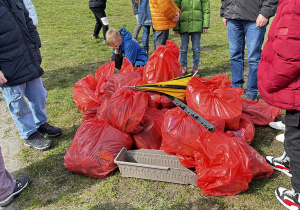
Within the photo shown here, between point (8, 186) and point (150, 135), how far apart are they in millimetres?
1308

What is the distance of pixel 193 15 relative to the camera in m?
4.21

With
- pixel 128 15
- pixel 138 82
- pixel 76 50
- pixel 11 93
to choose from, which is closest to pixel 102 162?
pixel 138 82

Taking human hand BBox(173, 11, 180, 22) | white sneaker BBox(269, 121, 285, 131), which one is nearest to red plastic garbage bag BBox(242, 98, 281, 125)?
white sneaker BBox(269, 121, 285, 131)

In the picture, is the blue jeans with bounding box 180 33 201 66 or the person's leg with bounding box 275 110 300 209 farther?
the blue jeans with bounding box 180 33 201 66

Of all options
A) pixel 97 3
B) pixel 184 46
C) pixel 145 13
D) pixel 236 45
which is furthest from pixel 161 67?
pixel 97 3

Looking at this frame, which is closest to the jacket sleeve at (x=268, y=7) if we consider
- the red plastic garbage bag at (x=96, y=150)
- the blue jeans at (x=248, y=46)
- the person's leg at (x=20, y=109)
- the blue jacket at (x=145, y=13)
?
the blue jeans at (x=248, y=46)

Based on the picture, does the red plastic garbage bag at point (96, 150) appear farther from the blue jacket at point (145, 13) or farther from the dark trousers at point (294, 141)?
the blue jacket at point (145, 13)

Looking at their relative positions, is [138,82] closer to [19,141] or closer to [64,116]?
[64,116]

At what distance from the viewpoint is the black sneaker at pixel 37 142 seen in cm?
284

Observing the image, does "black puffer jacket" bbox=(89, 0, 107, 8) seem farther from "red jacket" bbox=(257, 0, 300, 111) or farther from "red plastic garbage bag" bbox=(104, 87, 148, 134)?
"red jacket" bbox=(257, 0, 300, 111)

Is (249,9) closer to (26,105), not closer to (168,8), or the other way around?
(168,8)

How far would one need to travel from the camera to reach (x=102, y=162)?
7.82ft

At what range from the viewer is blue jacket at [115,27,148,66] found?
3824 millimetres

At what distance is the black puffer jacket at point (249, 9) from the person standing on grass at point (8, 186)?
2964 mm
